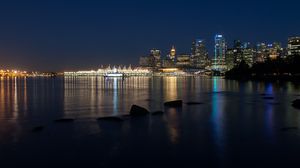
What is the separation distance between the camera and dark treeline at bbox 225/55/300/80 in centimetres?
10696

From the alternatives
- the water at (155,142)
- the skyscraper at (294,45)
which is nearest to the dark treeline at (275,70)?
the skyscraper at (294,45)

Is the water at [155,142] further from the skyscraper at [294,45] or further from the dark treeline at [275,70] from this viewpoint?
the skyscraper at [294,45]

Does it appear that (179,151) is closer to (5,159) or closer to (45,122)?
(5,159)

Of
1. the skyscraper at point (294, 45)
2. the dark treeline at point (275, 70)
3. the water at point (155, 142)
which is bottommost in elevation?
the water at point (155, 142)

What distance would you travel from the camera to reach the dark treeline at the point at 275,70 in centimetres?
10696

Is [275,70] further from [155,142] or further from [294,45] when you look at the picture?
[155,142]

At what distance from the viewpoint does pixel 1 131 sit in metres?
21.6

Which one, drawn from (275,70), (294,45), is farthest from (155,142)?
(294,45)

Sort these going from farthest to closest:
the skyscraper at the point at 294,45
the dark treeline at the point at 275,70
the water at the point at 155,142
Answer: the skyscraper at the point at 294,45
the dark treeline at the point at 275,70
the water at the point at 155,142

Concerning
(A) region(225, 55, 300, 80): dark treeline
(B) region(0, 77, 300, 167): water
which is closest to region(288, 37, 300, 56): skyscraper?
(A) region(225, 55, 300, 80): dark treeline

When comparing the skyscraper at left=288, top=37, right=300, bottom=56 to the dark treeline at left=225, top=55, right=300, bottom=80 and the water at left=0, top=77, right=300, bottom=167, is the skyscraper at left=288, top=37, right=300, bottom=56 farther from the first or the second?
the water at left=0, top=77, right=300, bottom=167

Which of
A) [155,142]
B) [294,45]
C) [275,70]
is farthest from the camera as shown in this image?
[294,45]

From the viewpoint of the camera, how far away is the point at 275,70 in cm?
12169

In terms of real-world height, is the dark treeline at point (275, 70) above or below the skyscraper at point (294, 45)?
below
